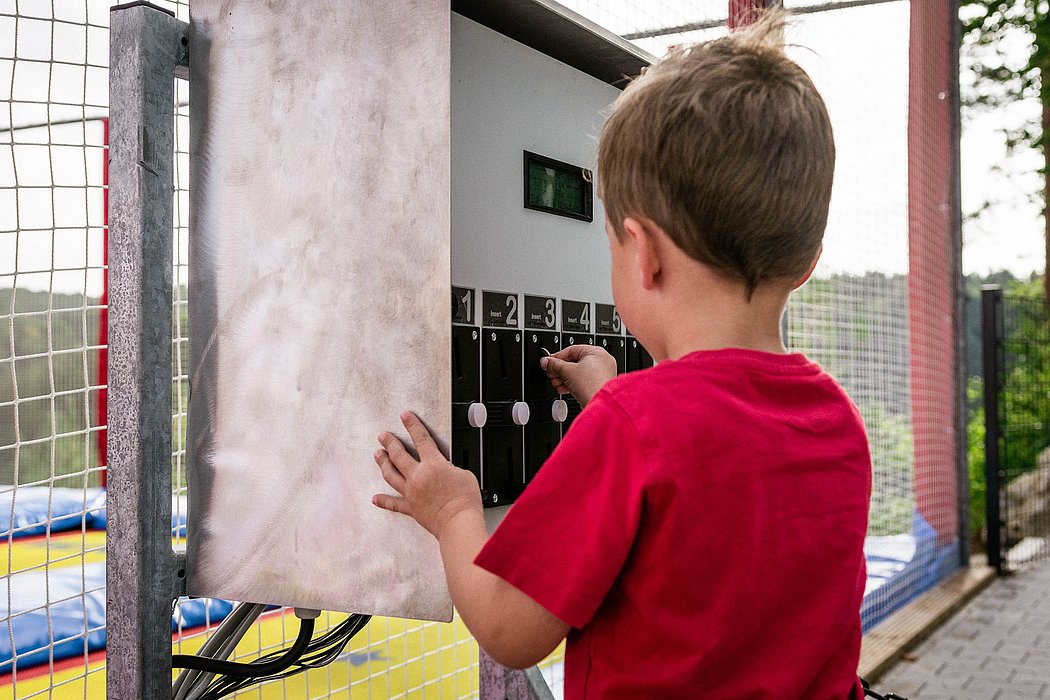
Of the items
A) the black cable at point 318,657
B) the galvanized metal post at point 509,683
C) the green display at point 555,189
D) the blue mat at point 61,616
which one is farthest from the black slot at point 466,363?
the blue mat at point 61,616

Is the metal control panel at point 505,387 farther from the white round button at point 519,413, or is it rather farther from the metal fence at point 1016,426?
the metal fence at point 1016,426

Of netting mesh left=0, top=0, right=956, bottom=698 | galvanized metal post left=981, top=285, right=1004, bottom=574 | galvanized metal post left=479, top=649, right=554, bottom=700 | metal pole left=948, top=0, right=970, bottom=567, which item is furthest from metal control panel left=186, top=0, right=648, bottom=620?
galvanized metal post left=981, top=285, right=1004, bottom=574

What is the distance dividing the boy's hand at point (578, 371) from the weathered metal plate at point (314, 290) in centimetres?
28

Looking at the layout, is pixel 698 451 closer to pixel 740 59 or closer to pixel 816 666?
pixel 816 666

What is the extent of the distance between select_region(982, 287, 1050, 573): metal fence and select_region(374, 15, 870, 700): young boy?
4.69 metres

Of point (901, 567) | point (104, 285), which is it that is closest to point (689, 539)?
point (104, 285)

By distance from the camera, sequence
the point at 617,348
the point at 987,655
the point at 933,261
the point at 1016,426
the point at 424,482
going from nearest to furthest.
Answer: the point at 424,482 → the point at 617,348 → the point at 987,655 → the point at 933,261 → the point at 1016,426

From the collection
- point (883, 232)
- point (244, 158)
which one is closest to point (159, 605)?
point (244, 158)

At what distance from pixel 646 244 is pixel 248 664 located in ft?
A: 2.26

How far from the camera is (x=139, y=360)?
3.21 feet

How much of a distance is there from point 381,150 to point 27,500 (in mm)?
6477

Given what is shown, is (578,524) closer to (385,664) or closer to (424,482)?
(424,482)

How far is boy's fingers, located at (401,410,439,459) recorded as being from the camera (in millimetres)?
858

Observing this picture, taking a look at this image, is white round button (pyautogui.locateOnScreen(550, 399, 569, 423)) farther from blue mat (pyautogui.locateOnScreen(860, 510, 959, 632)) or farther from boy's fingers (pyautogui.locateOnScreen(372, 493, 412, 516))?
blue mat (pyautogui.locateOnScreen(860, 510, 959, 632))
